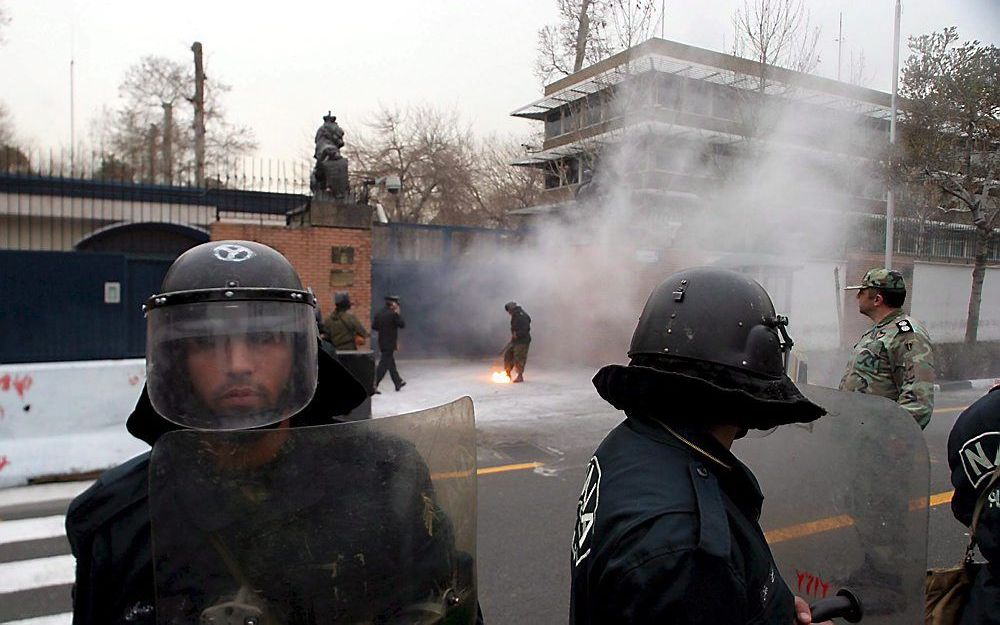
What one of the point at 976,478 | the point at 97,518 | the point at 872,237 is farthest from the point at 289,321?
the point at 872,237

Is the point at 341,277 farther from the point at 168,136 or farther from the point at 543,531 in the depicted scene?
the point at 168,136

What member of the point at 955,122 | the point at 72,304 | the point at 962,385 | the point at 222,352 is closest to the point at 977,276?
the point at 962,385

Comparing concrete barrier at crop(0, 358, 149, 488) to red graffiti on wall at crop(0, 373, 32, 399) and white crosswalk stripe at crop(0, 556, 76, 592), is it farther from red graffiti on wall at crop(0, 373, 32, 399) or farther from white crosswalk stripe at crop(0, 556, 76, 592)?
white crosswalk stripe at crop(0, 556, 76, 592)

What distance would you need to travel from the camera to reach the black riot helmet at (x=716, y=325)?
1.32 metres

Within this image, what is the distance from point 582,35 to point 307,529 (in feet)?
55.4

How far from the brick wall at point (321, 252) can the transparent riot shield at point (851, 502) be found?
8.80 m

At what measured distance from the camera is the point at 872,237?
1585 centimetres

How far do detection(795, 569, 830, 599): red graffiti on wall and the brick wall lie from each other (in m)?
8.87

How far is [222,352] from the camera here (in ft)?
Result: 4.34

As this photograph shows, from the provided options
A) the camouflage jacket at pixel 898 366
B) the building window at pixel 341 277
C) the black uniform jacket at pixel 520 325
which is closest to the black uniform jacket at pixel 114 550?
the camouflage jacket at pixel 898 366

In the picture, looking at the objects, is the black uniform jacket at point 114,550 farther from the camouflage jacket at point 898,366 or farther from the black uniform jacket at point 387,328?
the black uniform jacket at point 387,328

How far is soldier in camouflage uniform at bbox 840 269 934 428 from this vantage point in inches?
141

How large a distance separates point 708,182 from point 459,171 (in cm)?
1396

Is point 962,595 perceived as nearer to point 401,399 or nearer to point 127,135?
point 401,399
